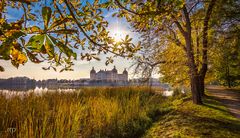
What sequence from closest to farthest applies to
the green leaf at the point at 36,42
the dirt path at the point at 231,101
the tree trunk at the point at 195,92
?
1. the green leaf at the point at 36,42
2. the dirt path at the point at 231,101
3. the tree trunk at the point at 195,92

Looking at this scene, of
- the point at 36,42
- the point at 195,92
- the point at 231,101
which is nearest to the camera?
the point at 36,42

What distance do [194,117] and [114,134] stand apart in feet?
10.0

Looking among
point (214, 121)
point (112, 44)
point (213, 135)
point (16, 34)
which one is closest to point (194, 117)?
point (214, 121)

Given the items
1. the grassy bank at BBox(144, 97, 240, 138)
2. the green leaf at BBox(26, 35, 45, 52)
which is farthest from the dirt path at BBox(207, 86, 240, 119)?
the green leaf at BBox(26, 35, 45, 52)

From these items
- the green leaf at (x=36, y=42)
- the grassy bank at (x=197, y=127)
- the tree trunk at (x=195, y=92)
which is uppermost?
the green leaf at (x=36, y=42)

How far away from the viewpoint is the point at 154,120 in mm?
6973

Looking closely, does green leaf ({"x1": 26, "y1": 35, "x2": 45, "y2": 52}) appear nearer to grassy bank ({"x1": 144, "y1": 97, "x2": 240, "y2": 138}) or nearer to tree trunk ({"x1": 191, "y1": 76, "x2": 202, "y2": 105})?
grassy bank ({"x1": 144, "y1": 97, "x2": 240, "y2": 138})

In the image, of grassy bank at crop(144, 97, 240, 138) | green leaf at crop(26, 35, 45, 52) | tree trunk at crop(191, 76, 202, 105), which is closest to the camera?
green leaf at crop(26, 35, 45, 52)

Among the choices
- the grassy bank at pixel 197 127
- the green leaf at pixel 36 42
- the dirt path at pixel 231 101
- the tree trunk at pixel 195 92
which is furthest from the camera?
the tree trunk at pixel 195 92

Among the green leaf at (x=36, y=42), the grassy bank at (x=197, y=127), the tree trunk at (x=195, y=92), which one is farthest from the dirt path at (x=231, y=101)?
the green leaf at (x=36, y=42)

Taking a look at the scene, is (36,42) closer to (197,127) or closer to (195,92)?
(197,127)

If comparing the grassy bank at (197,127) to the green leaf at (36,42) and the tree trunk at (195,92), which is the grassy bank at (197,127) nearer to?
the tree trunk at (195,92)

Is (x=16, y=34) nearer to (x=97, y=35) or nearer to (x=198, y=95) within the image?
(x=97, y=35)

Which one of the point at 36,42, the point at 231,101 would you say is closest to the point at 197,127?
the point at 36,42
